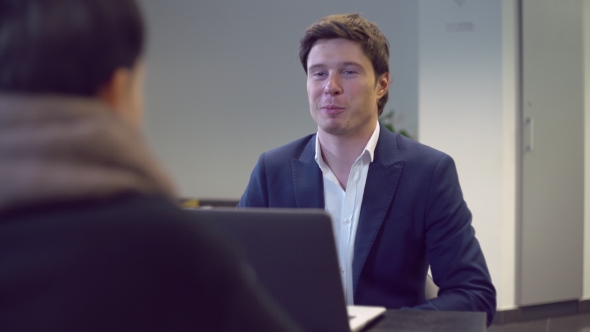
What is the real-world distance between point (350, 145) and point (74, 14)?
1.27m

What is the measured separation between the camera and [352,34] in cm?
177

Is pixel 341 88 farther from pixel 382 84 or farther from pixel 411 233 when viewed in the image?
pixel 411 233

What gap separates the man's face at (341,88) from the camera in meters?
1.75

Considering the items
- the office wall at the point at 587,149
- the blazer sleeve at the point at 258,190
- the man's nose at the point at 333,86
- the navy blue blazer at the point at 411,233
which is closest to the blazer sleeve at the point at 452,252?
the navy blue blazer at the point at 411,233

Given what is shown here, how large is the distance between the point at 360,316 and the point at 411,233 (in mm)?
473

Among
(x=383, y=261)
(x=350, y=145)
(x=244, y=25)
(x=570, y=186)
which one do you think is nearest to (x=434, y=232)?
(x=383, y=261)


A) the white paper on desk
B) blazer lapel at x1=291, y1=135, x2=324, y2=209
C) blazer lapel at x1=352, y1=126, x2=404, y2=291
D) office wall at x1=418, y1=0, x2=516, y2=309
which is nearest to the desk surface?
the white paper on desk

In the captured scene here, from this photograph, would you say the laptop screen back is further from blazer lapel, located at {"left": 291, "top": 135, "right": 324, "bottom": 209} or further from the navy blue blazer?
blazer lapel, located at {"left": 291, "top": 135, "right": 324, "bottom": 209}

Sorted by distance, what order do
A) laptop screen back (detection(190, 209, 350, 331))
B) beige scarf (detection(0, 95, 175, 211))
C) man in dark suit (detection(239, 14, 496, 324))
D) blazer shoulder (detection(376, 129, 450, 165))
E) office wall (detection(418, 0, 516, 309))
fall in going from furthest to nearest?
1. office wall (detection(418, 0, 516, 309))
2. blazer shoulder (detection(376, 129, 450, 165))
3. man in dark suit (detection(239, 14, 496, 324))
4. laptop screen back (detection(190, 209, 350, 331))
5. beige scarf (detection(0, 95, 175, 211))

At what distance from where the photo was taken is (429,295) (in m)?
1.65

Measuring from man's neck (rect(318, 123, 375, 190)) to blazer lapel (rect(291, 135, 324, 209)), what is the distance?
5cm

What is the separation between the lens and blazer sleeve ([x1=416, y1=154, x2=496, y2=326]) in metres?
1.43

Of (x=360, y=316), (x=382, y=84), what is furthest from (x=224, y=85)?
(x=360, y=316)

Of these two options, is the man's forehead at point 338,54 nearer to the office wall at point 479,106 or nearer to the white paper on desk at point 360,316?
the white paper on desk at point 360,316
